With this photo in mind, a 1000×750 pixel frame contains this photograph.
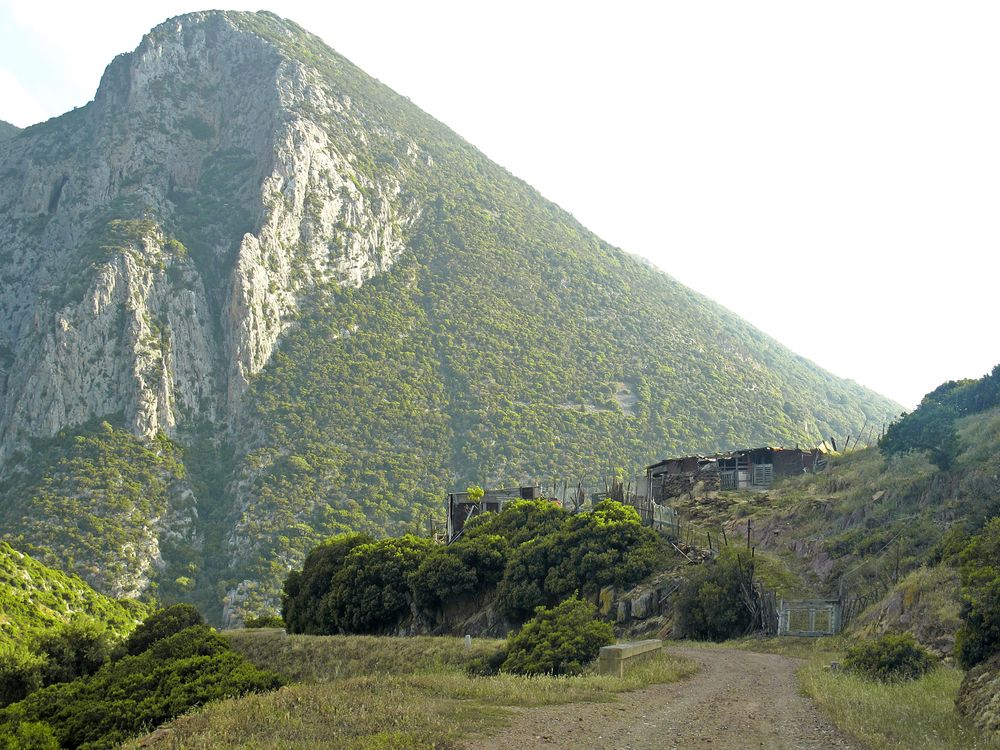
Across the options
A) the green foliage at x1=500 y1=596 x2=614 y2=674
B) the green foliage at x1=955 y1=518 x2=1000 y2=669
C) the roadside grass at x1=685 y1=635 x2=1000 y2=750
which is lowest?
the green foliage at x1=500 y1=596 x2=614 y2=674

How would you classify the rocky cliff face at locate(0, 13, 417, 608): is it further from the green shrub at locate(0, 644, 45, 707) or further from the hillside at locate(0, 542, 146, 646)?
the green shrub at locate(0, 644, 45, 707)

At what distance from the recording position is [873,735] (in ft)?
41.2

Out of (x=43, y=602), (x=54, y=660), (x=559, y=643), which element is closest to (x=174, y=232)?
(x=43, y=602)

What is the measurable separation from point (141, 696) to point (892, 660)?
67.6ft

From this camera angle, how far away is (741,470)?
5653 centimetres

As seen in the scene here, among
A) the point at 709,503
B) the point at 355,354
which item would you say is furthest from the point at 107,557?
the point at 709,503

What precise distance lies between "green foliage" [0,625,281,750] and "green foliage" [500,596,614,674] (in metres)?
7.16

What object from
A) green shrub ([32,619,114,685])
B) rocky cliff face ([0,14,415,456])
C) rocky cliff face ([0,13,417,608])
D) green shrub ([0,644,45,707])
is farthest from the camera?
rocky cliff face ([0,14,415,456])

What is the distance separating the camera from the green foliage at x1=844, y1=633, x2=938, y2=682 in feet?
60.6

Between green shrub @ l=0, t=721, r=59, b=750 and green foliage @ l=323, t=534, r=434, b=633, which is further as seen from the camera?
green foliage @ l=323, t=534, r=434, b=633

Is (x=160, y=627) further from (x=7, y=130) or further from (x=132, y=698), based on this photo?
(x=7, y=130)

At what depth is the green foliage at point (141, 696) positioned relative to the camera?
876 inches

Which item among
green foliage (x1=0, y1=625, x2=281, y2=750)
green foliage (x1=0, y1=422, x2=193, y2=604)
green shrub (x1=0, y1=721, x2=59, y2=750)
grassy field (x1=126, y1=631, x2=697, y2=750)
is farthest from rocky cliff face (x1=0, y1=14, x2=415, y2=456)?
grassy field (x1=126, y1=631, x2=697, y2=750)

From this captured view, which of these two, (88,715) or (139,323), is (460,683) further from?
(139,323)
